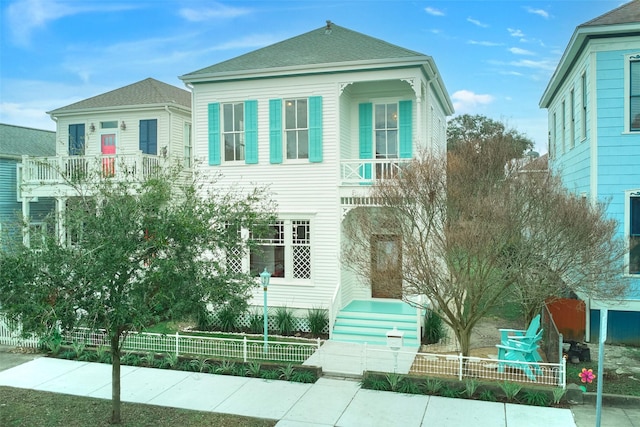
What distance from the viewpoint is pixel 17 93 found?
35.0 feet

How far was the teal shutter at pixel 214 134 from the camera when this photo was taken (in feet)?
51.8

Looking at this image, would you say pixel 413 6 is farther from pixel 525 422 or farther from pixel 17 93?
pixel 525 422

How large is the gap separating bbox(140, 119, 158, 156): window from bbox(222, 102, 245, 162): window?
470cm

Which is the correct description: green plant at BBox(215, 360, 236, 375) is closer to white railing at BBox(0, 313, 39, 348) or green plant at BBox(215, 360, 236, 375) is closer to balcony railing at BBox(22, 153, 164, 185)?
white railing at BBox(0, 313, 39, 348)

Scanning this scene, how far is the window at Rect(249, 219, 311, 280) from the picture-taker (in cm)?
1503

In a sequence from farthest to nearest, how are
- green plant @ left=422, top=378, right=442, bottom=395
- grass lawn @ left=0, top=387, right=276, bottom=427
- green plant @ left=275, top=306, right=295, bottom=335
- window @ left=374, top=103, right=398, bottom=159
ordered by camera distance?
window @ left=374, top=103, right=398, bottom=159
green plant @ left=275, top=306, right=295, bottom=335
green plant @ left=422, top=378, right=442, bottom=395
grass lawn @ left=0, top=387, right=276, bottom=427

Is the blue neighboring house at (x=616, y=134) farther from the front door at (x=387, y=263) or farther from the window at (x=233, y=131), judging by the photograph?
the window at (x=233, y=131)

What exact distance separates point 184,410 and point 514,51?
18523mm

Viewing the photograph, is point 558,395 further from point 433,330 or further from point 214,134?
point 214,134

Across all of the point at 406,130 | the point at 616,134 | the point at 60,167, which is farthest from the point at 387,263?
the point at 60,167

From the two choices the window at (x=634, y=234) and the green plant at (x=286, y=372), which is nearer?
the green plant at (x=286, y=372)

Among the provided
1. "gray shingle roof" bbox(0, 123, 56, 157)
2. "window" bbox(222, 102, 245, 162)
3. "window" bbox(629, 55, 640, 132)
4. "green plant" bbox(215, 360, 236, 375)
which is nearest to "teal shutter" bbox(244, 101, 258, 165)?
"window" bbox(222, 102, 245, 162)

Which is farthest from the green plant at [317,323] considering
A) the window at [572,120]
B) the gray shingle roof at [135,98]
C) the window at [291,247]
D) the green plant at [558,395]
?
Result: the gray shingle roof at [135,98]

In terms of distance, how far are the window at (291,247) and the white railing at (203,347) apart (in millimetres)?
2989
